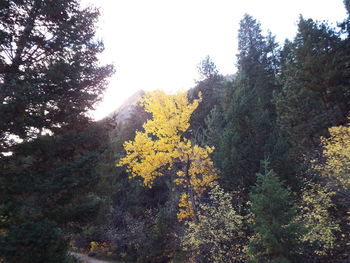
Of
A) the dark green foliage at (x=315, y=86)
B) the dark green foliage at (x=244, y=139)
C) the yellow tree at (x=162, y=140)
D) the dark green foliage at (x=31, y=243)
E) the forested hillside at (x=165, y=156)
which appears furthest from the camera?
the dark green foliage at (x=315, y=86)

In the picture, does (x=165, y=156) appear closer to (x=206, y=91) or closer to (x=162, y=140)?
(x=162, y=140)

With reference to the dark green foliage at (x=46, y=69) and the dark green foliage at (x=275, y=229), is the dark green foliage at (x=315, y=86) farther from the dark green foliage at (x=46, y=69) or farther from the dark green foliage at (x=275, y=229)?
the dark green foliage at (x=46, y=69)

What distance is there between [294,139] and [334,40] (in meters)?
7.16

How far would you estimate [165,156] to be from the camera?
9.22m

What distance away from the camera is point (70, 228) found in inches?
311

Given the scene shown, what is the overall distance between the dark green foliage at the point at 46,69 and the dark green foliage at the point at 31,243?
248 cm

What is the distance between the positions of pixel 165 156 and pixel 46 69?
17.8 feet

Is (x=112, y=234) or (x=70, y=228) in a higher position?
(x=70, y=228)

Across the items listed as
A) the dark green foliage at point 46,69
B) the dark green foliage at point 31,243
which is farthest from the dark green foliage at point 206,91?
the dark green foliage at point 31,243

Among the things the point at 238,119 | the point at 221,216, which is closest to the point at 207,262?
the point at 221,216

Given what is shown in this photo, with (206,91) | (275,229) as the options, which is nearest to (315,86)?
(275,229)

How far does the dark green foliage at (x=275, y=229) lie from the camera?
6.77m

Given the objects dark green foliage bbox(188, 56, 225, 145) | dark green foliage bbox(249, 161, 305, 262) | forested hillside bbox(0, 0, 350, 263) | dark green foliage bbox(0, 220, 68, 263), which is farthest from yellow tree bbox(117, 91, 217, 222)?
dark green foliage bbox(188, 56, 225, 145)

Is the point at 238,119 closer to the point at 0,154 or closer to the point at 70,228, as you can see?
the point at 70,228
